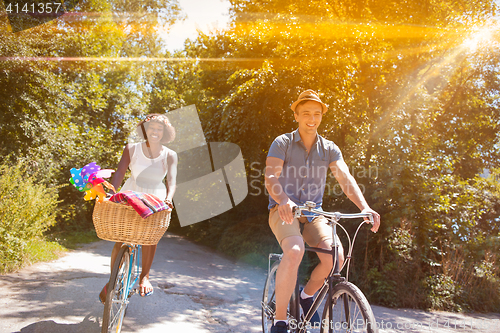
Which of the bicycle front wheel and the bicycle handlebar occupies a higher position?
the bicycle handlebar

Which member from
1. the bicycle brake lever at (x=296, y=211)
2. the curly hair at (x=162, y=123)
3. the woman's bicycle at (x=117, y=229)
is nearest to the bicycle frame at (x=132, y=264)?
the woman's bicycle at (x=117, y=229)

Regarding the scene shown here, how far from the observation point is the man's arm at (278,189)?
2533 millimetres

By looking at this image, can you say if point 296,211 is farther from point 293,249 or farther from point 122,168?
point 122,168

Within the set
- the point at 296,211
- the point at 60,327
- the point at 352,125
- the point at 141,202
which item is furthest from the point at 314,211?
the point at 352,125

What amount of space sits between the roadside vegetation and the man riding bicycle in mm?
3903

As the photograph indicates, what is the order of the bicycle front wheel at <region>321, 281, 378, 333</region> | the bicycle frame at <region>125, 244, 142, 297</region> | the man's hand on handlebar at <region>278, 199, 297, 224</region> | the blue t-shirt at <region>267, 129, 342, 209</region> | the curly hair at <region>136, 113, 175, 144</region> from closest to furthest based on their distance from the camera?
the bicycle front wheel at <region>321, 281, 378, 333</region>, the man's hand on handlebar at <region>278, 199, 297, 224</region>, the blue t-shirt at <region>267, 129, 342, 209</region>, the bicycle frame at <region>125, 244, 142, 297</region>, the curly hair at <region>136, 113, 175, 144</region>

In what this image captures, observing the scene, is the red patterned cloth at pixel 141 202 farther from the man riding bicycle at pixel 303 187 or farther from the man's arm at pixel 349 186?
the man's arm at pixel 349 186

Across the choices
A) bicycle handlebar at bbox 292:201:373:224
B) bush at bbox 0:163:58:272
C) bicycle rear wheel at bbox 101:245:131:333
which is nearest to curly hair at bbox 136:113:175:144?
bicycle rear wheel at bbox 101:245:131:333

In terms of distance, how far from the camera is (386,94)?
8.73 meters

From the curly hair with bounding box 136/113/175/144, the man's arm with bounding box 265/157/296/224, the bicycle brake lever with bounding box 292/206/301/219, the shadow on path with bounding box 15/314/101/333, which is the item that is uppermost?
the curly hair with bounding box 136/113/175/144

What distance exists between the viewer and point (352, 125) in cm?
867

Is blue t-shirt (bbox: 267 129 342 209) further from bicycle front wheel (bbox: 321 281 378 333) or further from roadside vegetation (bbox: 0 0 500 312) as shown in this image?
roadside vegetation (bbox: 0 0 500 312)

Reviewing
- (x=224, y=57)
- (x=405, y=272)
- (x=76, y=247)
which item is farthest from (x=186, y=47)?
(x=405, y=272)

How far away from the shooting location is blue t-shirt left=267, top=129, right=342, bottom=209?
10.2 ft
